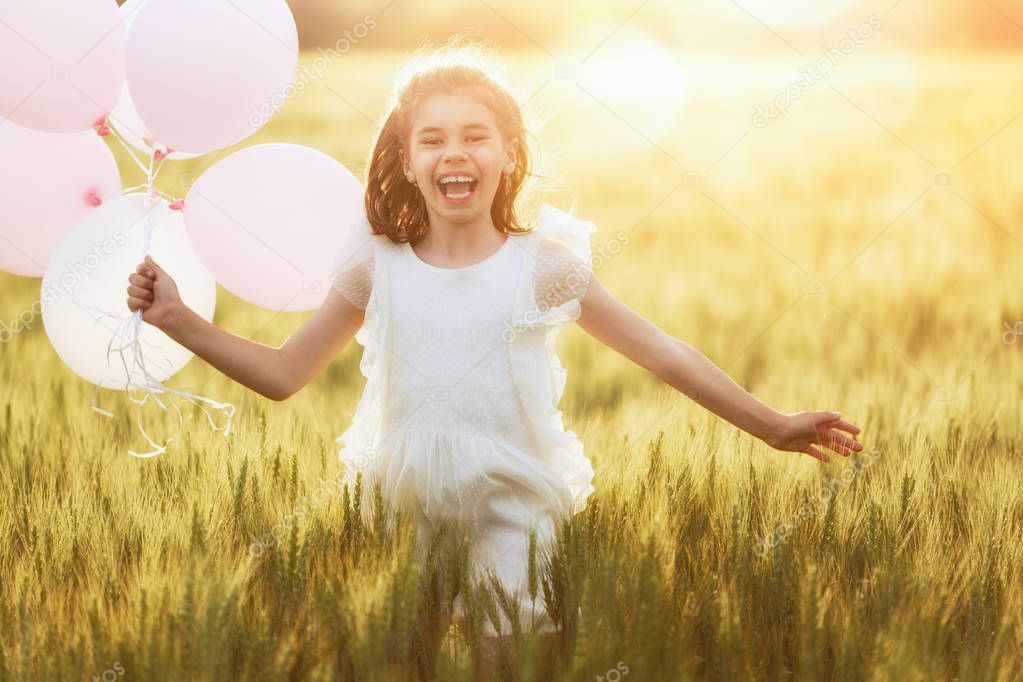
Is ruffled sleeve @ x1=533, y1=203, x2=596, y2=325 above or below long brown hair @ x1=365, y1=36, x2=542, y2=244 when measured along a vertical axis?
below

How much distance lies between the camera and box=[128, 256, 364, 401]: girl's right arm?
5.71 ft

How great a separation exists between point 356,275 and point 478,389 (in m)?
0.29

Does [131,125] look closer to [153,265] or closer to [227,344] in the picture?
[153,265]

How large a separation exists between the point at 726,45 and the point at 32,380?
10.6 m

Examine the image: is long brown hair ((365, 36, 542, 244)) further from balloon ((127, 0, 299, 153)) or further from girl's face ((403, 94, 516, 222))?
balloon ((127, 0, 299, 153))

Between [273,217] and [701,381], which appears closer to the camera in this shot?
[701,381]

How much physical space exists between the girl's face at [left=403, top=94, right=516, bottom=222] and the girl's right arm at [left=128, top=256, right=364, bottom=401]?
31 cm

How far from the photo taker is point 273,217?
189cm

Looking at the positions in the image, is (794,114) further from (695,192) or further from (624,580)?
(624,580)

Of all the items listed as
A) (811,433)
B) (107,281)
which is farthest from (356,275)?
(811,433)

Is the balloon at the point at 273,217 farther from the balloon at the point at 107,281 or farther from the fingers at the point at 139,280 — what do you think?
the fingers at the point at 139,280

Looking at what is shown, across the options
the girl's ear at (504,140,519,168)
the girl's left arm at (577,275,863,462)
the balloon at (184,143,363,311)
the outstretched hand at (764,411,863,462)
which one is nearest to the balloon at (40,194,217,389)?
the balloon at (184,143,363,311)

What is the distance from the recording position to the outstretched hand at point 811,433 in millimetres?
1757

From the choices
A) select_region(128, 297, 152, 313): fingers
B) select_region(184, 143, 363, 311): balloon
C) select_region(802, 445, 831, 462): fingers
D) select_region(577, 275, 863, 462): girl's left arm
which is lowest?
select_region(802, 445, 831, 462): fingers
